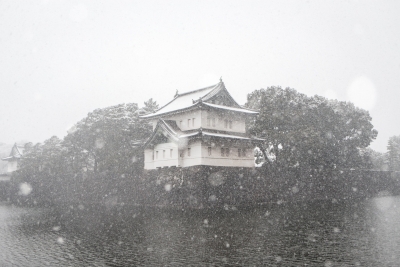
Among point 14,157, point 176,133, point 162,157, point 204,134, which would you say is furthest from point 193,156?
point 14,157

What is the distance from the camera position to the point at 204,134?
92.9 feet

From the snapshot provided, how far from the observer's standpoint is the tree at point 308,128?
33.4 metres

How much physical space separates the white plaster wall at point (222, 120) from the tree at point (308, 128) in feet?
6.31

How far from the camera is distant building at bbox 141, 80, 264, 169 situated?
29.6m

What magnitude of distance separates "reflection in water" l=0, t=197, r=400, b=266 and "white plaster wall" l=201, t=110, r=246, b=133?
1415 centimetres

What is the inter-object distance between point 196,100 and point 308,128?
38.2 ft

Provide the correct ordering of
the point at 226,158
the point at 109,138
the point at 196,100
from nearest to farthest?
1. the point at 226,158
2. the point at 196,100
3. the point at 109,138

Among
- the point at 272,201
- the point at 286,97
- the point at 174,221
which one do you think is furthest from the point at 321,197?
the point at 174,221

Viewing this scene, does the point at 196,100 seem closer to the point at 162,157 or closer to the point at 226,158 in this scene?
the point at 226,158

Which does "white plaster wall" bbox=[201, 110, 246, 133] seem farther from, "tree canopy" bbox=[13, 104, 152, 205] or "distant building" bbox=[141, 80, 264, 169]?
"tree canopy" bbox=[13, 104, 152, 205]

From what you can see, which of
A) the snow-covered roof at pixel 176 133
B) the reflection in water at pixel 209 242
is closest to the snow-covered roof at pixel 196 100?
the snow-covered roof at pixel 176 133

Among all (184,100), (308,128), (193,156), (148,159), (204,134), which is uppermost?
(184,100)

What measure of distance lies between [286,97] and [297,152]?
624cm

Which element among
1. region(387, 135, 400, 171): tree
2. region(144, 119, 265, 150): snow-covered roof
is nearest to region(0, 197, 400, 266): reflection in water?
region(144, 119, 265, 150): snow-covered roof
